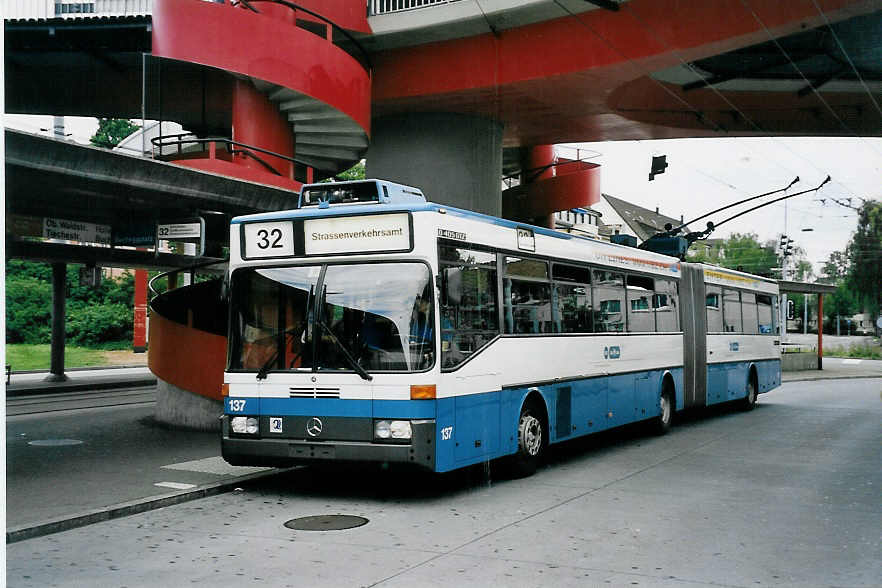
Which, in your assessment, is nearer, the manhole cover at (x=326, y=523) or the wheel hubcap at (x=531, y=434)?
the manhole cover at (x=326, y=523)

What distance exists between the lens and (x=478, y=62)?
2469 cm

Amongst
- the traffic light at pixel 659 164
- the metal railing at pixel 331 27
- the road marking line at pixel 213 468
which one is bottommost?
the road marking line at pixel 213 468

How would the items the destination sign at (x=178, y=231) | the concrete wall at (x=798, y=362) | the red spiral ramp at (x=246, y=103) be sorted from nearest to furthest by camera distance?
the destination sign at (x=178, y=231) < the red spiral ramp at (x=246, y=103) < the concrete wall at (x=798, y=362)

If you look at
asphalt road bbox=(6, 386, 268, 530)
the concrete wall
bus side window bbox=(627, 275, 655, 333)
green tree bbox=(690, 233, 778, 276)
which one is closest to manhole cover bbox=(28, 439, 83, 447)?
asphalt road bbox=(6, 386, 268, 530)

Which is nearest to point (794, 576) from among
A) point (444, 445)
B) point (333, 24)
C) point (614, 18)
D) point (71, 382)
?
point (444, 445)

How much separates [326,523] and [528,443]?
3557 mm

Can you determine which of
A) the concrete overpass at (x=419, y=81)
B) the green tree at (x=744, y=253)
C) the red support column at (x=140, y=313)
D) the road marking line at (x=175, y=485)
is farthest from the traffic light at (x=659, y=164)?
the green tree at (x=744, y=253)

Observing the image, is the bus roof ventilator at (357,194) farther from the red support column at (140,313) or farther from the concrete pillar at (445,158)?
the red support column at (140,313)

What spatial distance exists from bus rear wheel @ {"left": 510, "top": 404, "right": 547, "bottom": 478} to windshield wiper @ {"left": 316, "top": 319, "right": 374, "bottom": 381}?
2546 millimetres

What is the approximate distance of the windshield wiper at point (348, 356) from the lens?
9.80 meters

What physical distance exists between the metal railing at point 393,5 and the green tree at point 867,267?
47.8 meters

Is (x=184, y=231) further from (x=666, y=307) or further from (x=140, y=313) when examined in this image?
(x=140, y=313)

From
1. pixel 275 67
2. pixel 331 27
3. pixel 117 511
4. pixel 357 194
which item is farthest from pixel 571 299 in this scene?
pixel 331 27

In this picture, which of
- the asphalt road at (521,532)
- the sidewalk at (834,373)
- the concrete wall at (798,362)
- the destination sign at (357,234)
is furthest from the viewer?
the concrete wall at (798,362)
